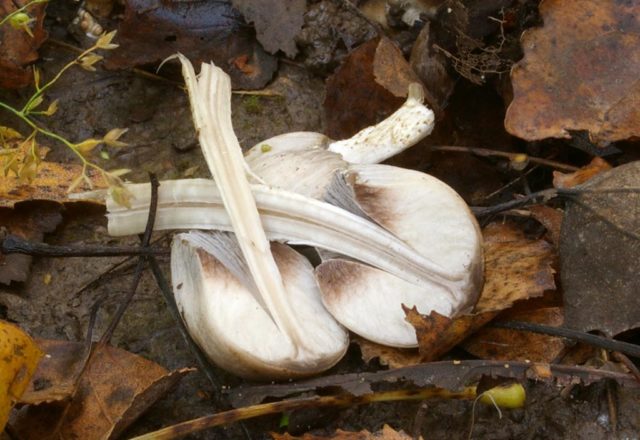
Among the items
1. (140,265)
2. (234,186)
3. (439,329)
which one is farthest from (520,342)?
(140,265)

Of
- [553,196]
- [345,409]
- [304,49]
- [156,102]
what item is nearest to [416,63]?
[304,49]

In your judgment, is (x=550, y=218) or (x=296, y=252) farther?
(x=550, y=218)

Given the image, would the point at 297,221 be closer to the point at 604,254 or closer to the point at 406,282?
the point at 406,282

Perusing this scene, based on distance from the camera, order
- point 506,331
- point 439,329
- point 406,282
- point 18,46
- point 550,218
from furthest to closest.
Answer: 1. point 18,46
2. point 550,218
3. point 506,331
4. point 406,282
5. point 439,329

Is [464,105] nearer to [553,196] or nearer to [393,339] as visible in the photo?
[553,196]

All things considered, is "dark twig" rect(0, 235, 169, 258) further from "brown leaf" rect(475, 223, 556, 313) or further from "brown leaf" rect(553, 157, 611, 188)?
"brown leaf" rect(553, 157, 611, 188)

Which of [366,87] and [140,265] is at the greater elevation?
[366,87]
